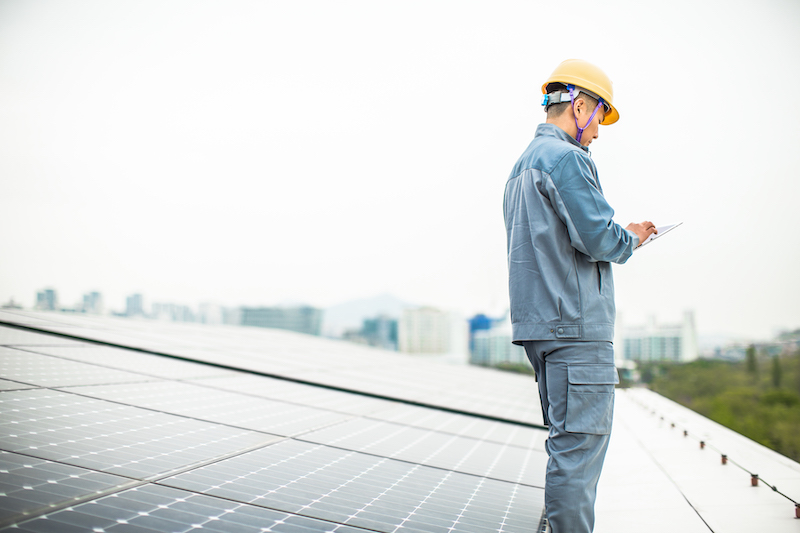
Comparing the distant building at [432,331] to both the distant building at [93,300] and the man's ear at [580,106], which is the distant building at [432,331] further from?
the man's ear at [580,106]

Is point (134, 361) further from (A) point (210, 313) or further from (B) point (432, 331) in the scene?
(B) point (432, 331)

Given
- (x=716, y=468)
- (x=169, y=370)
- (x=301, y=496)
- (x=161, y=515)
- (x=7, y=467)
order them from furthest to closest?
(x=169, y=370)
(x=716, y=468)
(x=301, y=496)
(x=7, y=467)
(x=161, y=515)

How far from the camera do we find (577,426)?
2.30 m

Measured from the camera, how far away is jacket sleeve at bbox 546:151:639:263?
239 cm

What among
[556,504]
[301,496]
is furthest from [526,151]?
[301,496]

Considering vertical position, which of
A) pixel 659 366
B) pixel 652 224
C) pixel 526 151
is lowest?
pixel 659 366

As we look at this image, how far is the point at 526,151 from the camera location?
271 centimetres

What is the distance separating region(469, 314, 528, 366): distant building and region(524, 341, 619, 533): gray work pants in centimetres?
9648

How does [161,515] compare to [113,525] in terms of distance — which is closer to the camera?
[113,525]

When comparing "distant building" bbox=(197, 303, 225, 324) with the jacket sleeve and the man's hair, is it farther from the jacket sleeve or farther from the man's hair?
the jacket sleeve

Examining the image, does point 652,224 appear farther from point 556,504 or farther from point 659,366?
point 659,366

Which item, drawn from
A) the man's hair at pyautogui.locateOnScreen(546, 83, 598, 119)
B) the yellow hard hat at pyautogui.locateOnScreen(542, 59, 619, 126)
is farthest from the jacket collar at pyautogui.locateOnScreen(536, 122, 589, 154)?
the yellow hard hat at pyautogui.locateOnScreen(542, 59, 619, 126)

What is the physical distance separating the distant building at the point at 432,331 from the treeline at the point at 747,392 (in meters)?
55.5

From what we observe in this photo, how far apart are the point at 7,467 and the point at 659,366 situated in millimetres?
96557
